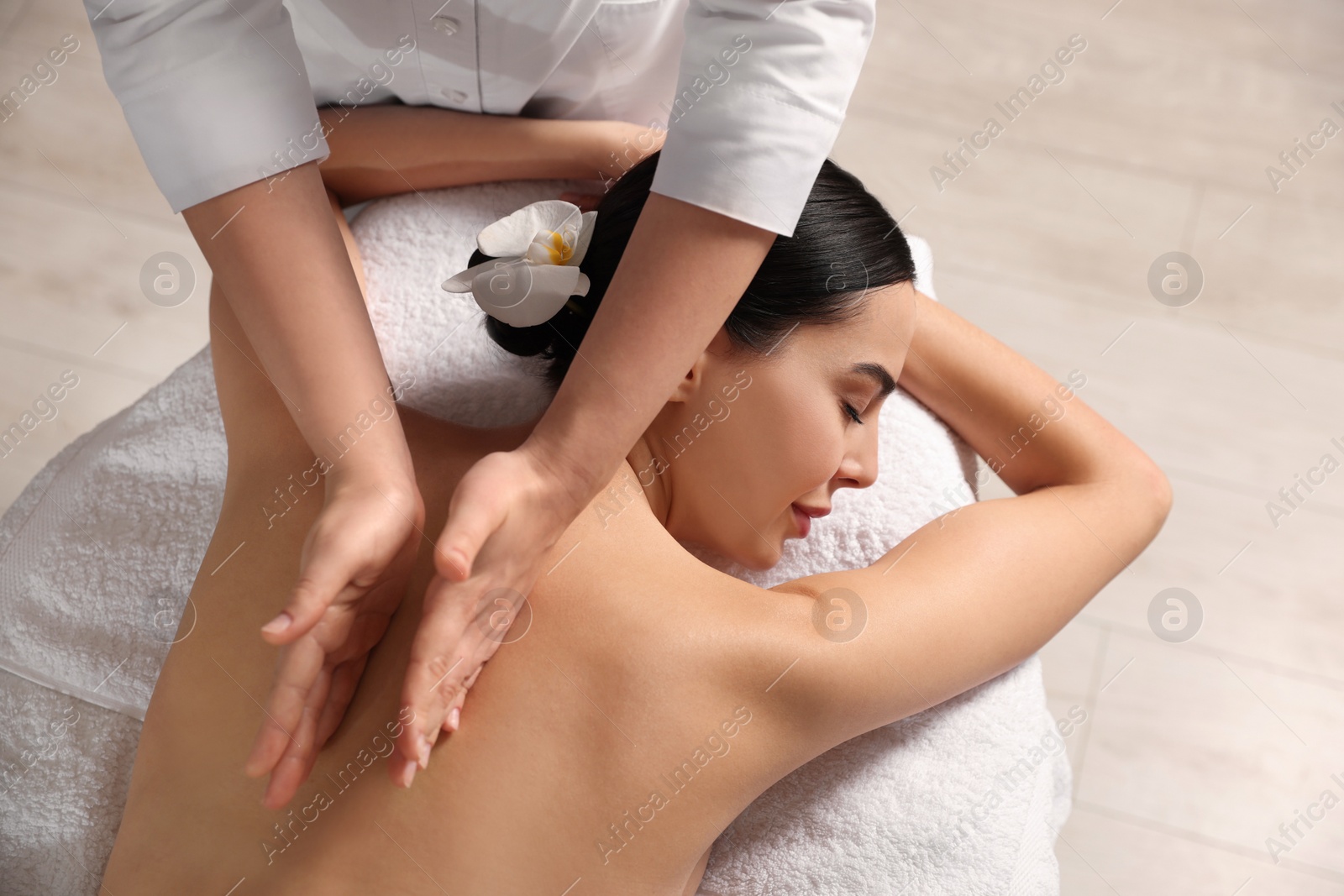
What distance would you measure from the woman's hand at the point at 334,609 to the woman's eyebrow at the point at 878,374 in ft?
1.40

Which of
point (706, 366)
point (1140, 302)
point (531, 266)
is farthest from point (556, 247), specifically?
point (1140, 302)

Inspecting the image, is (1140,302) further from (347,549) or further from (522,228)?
(347,549)

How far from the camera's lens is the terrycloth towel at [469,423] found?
1.00 m

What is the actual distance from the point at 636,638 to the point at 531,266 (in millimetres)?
348

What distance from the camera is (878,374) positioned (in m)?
0.94

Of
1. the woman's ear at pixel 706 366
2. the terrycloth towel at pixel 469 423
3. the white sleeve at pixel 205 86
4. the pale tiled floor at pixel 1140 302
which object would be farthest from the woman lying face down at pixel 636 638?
the pale tiled floor at pixel 1140 302

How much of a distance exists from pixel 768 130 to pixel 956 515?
0.47 metres

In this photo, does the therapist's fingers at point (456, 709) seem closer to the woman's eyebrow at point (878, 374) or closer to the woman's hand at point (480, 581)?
the woman's hand at point (480, 581)

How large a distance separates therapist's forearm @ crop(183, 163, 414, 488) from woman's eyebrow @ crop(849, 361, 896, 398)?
16.9 inches

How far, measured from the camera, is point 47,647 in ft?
3.50

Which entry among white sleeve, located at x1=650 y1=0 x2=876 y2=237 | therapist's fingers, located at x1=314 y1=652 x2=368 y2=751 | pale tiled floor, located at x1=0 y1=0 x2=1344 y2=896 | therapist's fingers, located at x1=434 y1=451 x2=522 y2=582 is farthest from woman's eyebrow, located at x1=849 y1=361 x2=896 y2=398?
pale tiled floor, located at x1=0 y1=0 x2=1344 y2=896

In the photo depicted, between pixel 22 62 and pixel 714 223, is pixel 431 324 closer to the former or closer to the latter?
pixel 714 223

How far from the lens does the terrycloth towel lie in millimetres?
996

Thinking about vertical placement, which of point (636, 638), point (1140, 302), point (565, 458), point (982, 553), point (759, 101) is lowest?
point (1140, 302)
